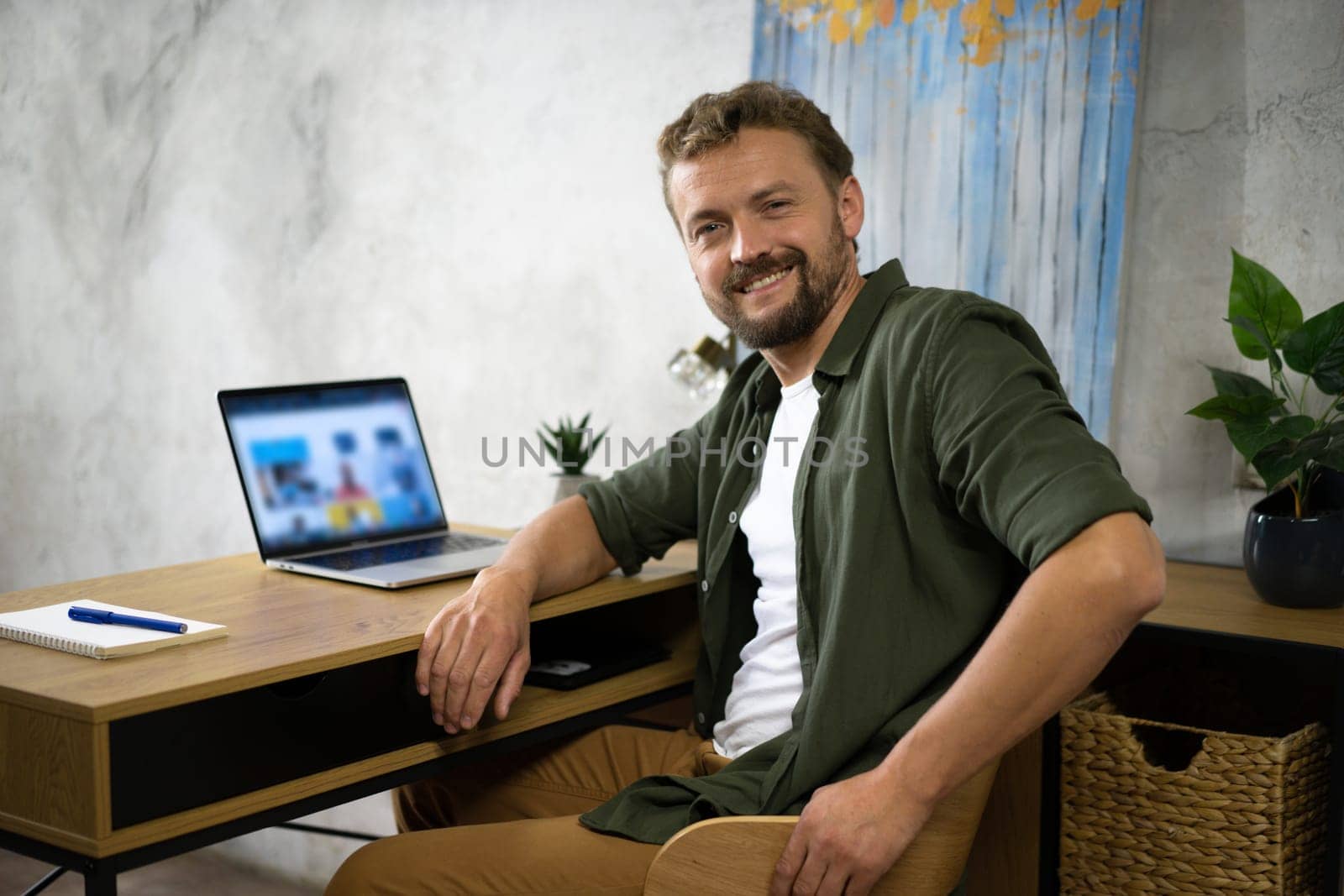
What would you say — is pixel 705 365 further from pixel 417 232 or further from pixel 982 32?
pixel 417 232

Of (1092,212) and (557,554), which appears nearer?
(557,554)

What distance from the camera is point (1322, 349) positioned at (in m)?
1.88

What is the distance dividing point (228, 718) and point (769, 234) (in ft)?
3.12

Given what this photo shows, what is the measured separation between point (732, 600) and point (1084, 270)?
35.3 inches

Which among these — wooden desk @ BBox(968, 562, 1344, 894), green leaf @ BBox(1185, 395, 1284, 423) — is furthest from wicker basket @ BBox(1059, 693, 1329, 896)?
green leaf @ BBox(1185, 395, 1284, 423)

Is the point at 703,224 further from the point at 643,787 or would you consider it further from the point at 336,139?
the point at 336,139

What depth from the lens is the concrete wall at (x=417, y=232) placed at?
7.14ft

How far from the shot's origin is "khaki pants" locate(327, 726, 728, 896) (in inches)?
61.6

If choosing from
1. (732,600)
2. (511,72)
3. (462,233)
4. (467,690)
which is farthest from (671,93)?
(467,690)

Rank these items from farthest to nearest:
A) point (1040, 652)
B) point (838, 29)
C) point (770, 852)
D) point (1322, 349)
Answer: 1. point (838, 29)
2. point (1322, 349)
3. point (770, 852)
4. point (1040, 652)

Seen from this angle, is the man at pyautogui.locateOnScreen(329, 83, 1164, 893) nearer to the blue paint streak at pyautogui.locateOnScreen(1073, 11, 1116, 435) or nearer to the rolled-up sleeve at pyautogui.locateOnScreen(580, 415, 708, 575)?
the rolled-up sleeve at pyautogui.locateOnScreen(580, 415, 708, 575)

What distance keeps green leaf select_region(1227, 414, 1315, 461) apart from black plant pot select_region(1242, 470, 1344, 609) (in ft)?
0.39

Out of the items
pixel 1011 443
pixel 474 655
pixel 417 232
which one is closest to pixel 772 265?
pixel 1011 443

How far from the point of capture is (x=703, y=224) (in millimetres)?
1879
